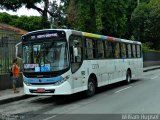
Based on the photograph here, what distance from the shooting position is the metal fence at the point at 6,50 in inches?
738

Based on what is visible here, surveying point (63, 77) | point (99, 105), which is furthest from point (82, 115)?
point (63, 77)

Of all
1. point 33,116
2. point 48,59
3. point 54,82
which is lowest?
point 33,116

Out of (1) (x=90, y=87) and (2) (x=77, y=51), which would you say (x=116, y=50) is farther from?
(2) (x=77, y=51)

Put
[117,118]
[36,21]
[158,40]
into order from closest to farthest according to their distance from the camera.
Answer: [117,118], [158,40], [36,21]

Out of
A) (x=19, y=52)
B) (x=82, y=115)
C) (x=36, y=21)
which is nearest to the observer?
(x=82, y=115)

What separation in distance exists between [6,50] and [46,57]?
5.49m

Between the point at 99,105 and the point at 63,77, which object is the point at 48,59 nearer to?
the point at 63,77

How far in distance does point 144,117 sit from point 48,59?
17.5 feet

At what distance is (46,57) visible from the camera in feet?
46.8

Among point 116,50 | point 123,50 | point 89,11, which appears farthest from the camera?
point 89,11

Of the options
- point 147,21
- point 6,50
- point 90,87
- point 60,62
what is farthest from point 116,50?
point 147,21

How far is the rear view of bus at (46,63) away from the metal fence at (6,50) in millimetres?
4204

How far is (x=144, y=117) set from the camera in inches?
399

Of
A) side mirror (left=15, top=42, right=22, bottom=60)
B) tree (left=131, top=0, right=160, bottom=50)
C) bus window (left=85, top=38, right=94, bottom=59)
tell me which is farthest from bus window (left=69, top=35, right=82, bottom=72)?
tree (left=131, top=0, right=160, bottom=50)
